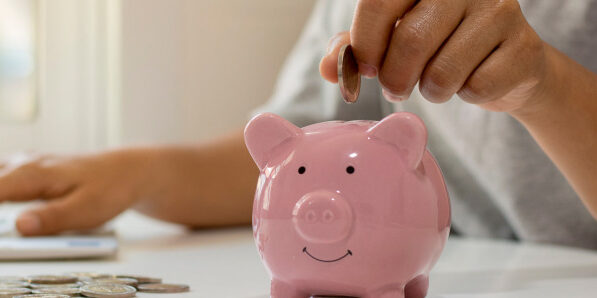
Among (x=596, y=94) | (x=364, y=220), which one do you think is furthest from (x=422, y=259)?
(x=596, y=94)

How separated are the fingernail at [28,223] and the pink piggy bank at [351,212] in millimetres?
454

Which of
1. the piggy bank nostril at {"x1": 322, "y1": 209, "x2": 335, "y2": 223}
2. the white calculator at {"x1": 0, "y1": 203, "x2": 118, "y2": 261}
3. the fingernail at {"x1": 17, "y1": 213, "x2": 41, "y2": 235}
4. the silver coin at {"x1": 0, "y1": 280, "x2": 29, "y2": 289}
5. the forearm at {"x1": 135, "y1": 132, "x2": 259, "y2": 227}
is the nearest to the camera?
the piggy bank nostril at {"x1": 322, "y1": 209, "x2": 335, "y2": 223}

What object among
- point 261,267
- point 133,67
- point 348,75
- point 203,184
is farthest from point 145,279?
point 133,67

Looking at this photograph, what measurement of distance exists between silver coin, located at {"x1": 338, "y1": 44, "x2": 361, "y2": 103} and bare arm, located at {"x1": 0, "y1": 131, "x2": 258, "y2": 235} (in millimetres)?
485

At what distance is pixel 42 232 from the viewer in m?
0.87

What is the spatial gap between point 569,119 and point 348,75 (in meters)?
0.27

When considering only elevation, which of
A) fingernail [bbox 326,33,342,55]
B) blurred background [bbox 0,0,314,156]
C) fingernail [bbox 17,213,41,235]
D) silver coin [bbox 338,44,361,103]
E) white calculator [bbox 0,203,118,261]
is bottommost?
white calculator [bbox 0,203,118,261]

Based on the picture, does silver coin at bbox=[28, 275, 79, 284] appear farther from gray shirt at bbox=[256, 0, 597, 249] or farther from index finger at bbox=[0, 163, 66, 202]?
gray shirt at bbox=[256, 0, 597, 249]

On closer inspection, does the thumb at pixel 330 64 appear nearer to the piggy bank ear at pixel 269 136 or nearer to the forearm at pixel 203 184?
the piggy bank ear at pixel 269 136

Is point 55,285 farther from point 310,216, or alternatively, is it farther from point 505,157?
point 505,157

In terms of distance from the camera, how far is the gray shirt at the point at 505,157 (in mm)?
890

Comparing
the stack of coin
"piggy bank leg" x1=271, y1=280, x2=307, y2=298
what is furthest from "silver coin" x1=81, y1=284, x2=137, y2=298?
"piggy bank leg" x1=271, y1=280, x2=307, y2=298

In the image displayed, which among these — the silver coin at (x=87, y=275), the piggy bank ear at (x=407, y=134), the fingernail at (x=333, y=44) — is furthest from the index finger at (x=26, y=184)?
the piggy bank ear at (x=407, y=134)

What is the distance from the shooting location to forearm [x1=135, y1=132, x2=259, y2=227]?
3.37ft
